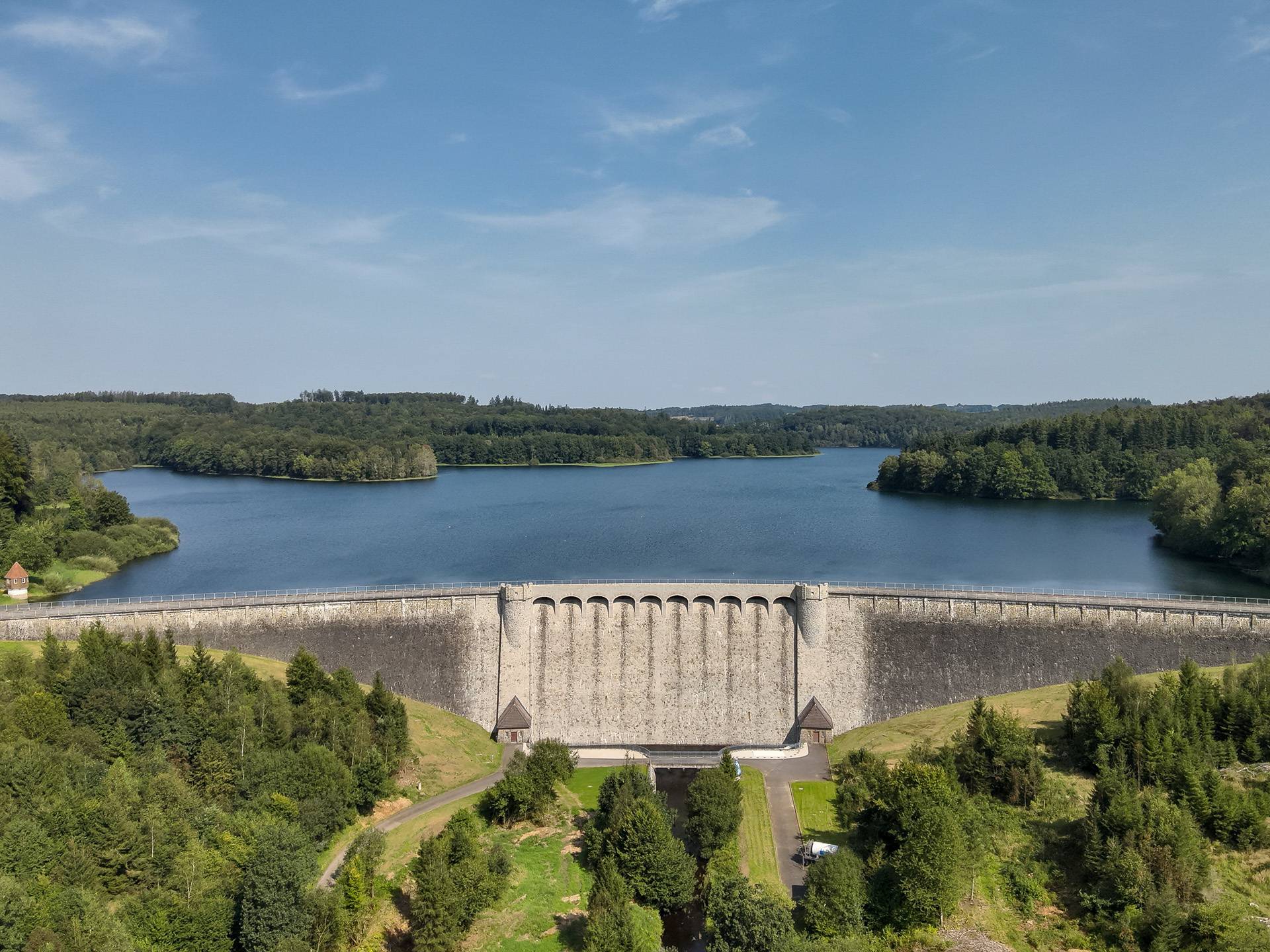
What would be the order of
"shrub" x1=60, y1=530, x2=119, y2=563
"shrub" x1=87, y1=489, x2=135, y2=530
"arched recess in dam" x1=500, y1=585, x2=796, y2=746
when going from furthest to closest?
1. "shrub" x1=87, y1=489, x2=135, y2=530
2. "shrub" x1=60, y1=530, x2=119, y2=563
3. "arched recess in dam" x1=500, y1=585, x2=796, y2=746

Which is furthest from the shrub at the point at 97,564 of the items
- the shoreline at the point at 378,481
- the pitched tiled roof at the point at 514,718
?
the shoreline at the point at 378,481

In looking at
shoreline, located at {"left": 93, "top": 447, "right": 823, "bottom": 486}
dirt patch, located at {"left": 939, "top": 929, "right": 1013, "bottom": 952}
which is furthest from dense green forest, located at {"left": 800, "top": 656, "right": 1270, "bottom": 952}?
shoreline, located at {"left": 93, "top": 447, "right": 823, "bottom": 486}

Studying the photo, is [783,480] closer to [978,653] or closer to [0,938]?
[978,653]

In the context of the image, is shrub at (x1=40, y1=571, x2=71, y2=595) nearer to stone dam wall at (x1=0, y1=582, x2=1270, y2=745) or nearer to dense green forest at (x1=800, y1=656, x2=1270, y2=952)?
stone dam wall at (x1=0, y1=582, x2=1270, y2=745)

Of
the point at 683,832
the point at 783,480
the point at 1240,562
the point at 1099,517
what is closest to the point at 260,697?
the point at 683,832

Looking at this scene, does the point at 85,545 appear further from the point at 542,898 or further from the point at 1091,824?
the point at 1091,824

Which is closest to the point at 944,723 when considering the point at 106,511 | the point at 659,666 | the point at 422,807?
the point at 659,666
